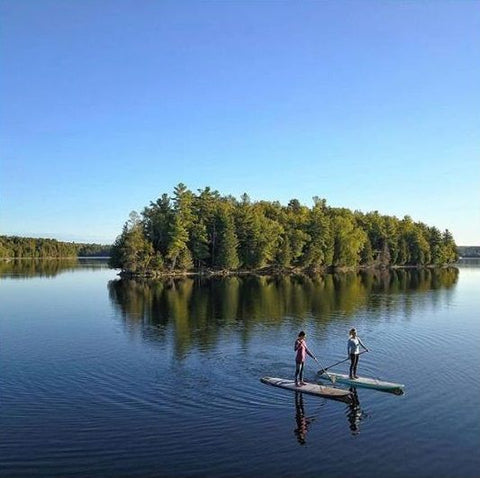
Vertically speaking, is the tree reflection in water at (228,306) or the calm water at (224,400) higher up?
the tree reflection in water at (228,306)

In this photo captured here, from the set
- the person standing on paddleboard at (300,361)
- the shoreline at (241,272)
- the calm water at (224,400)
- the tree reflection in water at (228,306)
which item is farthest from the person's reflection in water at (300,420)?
the shoreline at (241,272)

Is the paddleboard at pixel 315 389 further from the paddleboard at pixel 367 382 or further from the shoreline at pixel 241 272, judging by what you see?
the shoreline at pixel 241 272

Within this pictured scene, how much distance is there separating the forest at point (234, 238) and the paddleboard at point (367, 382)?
89.2 m

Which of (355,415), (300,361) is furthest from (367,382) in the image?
(355,415)

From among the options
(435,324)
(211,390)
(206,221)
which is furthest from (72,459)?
(206,221)

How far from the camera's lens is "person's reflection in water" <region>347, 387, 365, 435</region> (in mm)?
20016

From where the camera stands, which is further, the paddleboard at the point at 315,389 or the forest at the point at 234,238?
the forest at the point at 234,238

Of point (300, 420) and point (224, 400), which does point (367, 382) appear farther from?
point (224, 400)

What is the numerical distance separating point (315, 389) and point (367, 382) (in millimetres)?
2837

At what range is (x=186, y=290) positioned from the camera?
79.6 m

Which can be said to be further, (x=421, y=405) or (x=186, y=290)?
(x=186, y=290)

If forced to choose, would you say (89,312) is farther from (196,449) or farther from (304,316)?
(196,449)

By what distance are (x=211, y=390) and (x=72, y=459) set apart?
8689 mm

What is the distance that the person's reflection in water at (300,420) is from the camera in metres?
19.2
